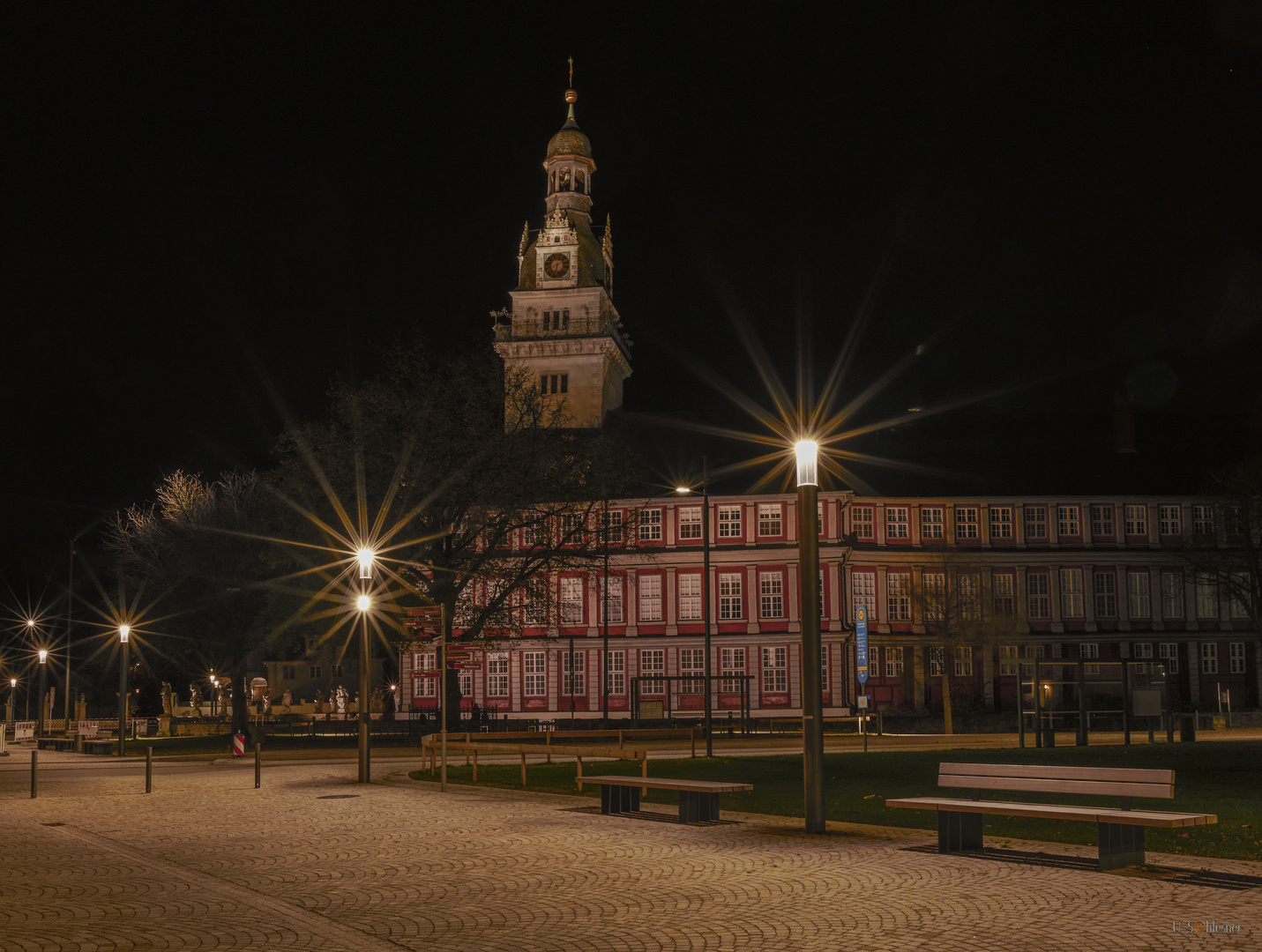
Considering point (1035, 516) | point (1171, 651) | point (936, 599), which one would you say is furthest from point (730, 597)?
point (1171, 651)

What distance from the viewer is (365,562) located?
77.7ft

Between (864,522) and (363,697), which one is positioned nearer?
(363,697)

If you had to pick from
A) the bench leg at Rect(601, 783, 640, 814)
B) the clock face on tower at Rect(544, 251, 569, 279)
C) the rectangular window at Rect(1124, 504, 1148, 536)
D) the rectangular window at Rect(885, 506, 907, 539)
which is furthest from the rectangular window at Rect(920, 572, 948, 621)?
the bench leg at Rect(601, 783, 640, 814)

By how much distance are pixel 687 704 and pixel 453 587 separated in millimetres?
23912

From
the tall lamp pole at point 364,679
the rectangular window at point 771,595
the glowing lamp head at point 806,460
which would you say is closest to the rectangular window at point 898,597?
the rectangular window at point 771,595

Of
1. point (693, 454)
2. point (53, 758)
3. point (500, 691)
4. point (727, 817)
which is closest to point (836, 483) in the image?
point (693, 454)

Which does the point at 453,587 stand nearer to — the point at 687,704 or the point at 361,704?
the point at 361,704

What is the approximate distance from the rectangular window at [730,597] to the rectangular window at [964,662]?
36.0ft

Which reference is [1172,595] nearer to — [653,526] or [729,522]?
[729,522]

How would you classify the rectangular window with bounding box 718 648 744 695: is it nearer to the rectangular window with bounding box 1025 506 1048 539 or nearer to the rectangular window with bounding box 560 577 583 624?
the rectangular window with bounding box 560 577 583 624

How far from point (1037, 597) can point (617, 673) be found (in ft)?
73.4

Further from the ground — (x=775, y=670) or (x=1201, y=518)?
(x=1201, y=518)

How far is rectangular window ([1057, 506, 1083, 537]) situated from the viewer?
216 feet

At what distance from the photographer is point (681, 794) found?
1515 cm
